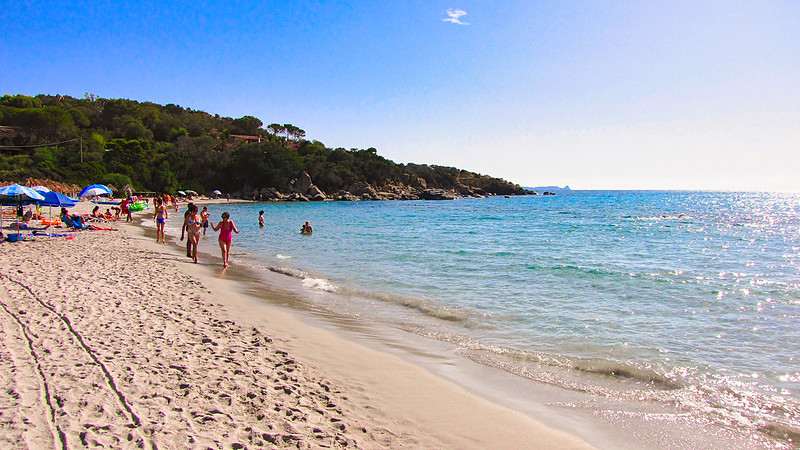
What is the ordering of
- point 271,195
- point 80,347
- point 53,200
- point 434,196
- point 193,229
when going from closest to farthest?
point 80,347 < point 193,229 < point 53,200 < point 271,195 < point 434,196

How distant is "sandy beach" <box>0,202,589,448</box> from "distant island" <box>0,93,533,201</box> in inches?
1988

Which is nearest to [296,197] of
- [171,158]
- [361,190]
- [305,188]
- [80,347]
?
[305,188]

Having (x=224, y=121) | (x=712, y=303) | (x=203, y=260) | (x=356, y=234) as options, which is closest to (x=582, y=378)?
(x=712, y=303)

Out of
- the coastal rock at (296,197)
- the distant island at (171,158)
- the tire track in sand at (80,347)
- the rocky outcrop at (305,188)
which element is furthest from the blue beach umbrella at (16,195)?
the rocky outcrop at (305,188)

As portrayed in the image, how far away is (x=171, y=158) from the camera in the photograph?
7131 centimetres

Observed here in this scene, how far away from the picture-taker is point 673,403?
4648 millimetres

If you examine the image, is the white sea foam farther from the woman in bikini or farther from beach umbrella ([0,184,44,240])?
beach umbrella ([0,184,44,240])

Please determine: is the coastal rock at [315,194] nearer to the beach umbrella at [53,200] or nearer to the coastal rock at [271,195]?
the coastal rock at [271,195]

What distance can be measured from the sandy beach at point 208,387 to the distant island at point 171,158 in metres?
50.5

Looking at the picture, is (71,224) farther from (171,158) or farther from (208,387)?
(171,158)

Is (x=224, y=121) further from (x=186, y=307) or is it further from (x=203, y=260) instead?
(x=186, y=307)

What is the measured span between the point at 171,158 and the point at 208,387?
7651 cm

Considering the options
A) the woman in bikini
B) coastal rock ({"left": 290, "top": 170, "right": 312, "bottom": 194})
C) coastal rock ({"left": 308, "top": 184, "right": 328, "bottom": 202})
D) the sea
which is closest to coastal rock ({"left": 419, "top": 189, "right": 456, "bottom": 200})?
coastal rock ({"left": 308, "top": 184, "right": 328, "bottom": 202})

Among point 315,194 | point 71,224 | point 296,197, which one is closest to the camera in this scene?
point 71,224
